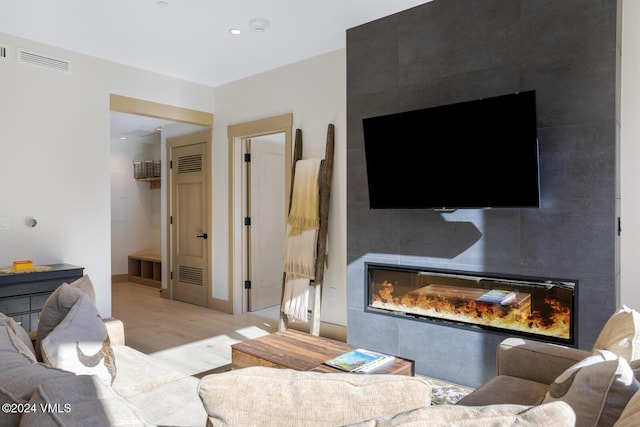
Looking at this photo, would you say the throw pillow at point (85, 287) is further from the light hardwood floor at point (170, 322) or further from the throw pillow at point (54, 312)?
the light hardwood floor at point (170, 322)

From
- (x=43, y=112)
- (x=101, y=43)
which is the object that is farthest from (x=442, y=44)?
(x=43, y=112)

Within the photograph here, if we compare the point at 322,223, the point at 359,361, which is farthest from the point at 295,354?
the point at 322,223

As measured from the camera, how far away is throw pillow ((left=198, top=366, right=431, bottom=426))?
0.93 meters

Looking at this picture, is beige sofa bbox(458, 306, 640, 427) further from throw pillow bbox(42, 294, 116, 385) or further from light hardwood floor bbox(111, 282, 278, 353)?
light hardwood floor bbox(111, 282, 278, 353)

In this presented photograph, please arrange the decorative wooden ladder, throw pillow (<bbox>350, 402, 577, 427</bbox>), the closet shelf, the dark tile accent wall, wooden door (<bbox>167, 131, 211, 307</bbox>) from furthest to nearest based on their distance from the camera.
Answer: the closet shelf → wooden door (<bbox>167, 131, 211, 307</bbox>) → the decorative wooden ladder → the dark tile accent wall → throw pillow (<bbox>350, 402, 577, 427</bbox>)

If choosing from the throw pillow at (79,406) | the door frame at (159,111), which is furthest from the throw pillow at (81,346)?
the door frame at (159,111)

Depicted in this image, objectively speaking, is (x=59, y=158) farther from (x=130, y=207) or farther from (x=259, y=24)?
(x=130, y=207)

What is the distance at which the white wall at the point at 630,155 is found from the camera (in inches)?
105

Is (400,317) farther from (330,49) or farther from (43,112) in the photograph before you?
(43,112)

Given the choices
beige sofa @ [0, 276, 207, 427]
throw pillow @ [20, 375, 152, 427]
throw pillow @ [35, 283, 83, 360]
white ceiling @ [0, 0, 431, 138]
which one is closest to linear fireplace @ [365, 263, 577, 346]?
beige sofa @ [0, 276, 207, 427]

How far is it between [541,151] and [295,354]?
6.41ft

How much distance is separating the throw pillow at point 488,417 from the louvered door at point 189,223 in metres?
4.93

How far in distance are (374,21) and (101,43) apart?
2.48m

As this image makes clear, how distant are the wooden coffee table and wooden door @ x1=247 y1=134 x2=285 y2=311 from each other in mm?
2570
